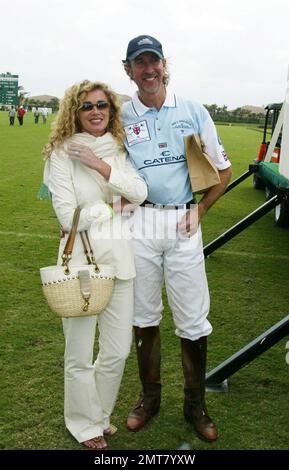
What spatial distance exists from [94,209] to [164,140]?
1.82ft

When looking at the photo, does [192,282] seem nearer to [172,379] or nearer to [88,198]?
[88,198]

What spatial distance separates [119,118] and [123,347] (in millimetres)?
1159

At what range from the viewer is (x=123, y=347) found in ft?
9.46

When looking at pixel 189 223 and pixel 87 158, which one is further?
pixel 189 223

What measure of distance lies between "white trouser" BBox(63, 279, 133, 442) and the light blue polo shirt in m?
0.53

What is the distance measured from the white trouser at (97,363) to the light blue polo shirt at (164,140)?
1.74 ft

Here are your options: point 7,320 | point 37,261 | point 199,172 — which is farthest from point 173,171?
point 37,261

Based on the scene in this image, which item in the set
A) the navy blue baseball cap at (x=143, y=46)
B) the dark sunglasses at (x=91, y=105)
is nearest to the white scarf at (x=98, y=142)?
the dark sunglasses at (x=91, y=105)

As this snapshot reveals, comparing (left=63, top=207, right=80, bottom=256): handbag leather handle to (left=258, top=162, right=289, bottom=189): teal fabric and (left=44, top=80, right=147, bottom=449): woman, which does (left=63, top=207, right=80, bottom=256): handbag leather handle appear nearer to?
(left=44, top=80, right=147, bottom=449): woman

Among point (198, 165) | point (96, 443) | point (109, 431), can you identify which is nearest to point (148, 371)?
point (109, 431)

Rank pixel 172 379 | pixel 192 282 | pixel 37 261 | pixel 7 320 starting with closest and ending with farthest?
pixel 192 282 < pixel 172 379 < pixel 7 320 < pixel 37 261

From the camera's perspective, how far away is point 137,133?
9.69 ft

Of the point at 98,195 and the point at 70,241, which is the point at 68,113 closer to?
the point at 98,195

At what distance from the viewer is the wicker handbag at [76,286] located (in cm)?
262
